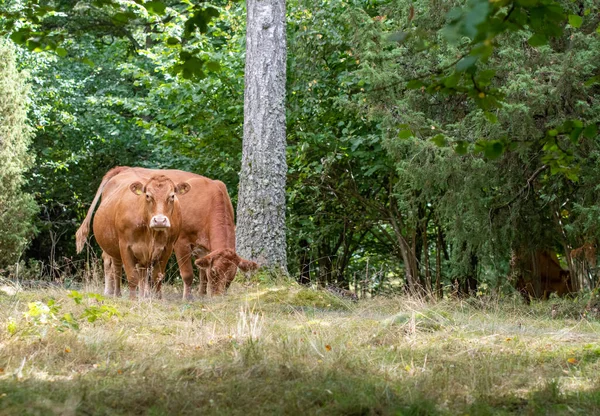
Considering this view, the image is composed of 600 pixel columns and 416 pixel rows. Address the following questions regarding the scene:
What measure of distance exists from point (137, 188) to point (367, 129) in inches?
260

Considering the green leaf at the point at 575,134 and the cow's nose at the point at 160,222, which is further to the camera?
the cow's nose at the point at 160,222

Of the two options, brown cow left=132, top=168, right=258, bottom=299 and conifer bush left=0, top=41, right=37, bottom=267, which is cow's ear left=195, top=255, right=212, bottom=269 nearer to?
brown cow left=132, top=168, right=258, bottom=299

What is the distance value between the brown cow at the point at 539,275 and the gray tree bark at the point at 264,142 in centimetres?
372

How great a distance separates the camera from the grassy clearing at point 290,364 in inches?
175

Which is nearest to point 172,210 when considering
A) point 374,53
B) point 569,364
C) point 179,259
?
point 179,259

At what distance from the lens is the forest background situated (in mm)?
9508

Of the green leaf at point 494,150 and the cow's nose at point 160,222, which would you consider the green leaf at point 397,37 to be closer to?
the green leaf at point 494,150

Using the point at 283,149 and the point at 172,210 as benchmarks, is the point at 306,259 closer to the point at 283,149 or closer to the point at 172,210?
the point at 283,149

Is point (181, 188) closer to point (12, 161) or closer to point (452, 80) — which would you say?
point (452, 80)

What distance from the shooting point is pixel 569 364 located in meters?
5.93

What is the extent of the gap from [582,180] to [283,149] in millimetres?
4177

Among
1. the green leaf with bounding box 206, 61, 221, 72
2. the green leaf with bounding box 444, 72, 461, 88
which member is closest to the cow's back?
the green leaf with bounding box 206, 61, 221, 72

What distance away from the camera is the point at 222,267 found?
10977mm

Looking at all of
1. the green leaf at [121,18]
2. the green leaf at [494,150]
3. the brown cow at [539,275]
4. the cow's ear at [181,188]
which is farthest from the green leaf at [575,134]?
the brown cow at [539,275]
